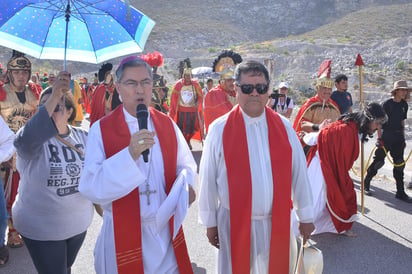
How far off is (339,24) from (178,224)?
206 ft

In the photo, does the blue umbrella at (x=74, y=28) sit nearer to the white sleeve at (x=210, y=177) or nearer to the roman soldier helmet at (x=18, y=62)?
the white sleeve at (x=210, y=177)

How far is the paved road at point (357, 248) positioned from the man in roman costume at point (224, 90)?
2.22 metres

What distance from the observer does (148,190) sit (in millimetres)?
2383

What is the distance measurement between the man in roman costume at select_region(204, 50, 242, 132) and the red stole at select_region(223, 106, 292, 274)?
15.2 feet

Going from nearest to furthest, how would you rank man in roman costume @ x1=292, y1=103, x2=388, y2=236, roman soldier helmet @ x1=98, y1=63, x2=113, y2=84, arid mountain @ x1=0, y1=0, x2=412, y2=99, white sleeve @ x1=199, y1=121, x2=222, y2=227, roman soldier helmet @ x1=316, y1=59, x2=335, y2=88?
white sleeve @ x1=199, y1=121, x2=222, y2=227, man in roman costume @ x1=292, y1=103, x2=388, y2=236, roman soldier helmet @ x1=316, y1=59, x2=335, y2=88, roman soldier helmet @ x1=98, y1=63, x2=113, y2=84, arid mountain @ x1=0, y1=0, x2=412, y2=99

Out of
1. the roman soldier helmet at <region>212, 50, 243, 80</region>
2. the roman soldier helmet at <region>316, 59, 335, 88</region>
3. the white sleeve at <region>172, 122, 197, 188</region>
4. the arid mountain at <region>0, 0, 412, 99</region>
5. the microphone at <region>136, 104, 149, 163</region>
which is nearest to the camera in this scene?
the microphone at <region>136, 104, 149, 163</region>

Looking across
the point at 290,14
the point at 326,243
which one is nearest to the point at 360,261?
the point at 326,243

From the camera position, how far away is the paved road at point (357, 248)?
4.09 meters

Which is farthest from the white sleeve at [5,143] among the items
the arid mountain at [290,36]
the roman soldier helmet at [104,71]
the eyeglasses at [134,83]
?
the arid mountain at [290,36]

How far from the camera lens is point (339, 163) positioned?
4.79 meters

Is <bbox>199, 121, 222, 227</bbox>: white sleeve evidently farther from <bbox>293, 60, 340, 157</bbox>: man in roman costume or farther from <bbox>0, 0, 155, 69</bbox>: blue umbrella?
<bbox>293, 60, 340, 157</bbox>: man in roman costume

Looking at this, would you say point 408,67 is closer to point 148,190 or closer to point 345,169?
point 345,169


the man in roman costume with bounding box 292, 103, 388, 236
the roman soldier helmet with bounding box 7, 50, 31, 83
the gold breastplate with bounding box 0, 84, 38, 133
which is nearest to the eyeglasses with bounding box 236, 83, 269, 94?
the man in roman costume with bounding box 292, 103, 388, 236

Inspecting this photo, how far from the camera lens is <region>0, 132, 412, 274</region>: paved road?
13.4 feet
